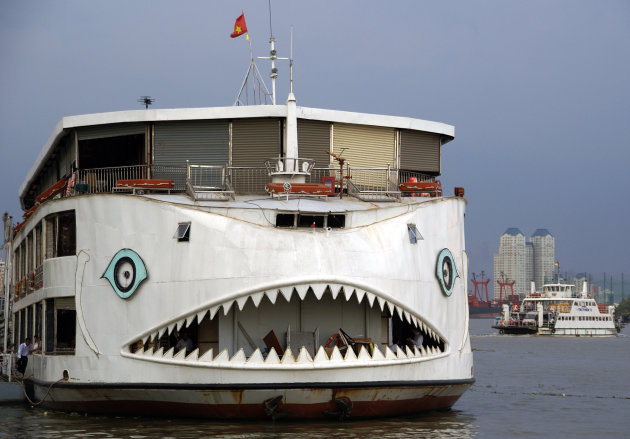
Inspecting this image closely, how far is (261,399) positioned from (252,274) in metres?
2.12

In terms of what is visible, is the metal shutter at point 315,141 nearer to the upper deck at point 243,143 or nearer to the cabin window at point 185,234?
the upper deck at point 243,143

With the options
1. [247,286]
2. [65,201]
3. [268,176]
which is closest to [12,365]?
[65,201]

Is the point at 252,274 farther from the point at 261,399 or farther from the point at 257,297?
the point at 261,399

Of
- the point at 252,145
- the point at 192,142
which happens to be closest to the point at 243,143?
the point at 252,145

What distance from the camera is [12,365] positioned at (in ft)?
83.7

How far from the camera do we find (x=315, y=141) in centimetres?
2120

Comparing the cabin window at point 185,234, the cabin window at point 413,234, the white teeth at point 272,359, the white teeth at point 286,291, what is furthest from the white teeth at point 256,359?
the cabin window at point 413,234

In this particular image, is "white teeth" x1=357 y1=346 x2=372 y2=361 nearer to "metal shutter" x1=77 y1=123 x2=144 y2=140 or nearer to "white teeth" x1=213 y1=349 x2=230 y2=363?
"white teeth" x1=213 y1=349 x2=230 y2=363

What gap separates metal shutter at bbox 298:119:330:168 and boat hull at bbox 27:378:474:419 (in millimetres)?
5767

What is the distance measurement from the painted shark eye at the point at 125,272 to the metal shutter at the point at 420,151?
7.28 meters

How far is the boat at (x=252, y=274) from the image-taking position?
16.6 m

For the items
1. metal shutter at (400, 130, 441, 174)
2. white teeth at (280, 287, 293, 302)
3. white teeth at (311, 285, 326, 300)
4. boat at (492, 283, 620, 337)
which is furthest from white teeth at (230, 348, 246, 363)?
boat at (492, 283, 620, 337)

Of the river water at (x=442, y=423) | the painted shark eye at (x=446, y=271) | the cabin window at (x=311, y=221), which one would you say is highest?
the cabin window at (x=311, y=221)

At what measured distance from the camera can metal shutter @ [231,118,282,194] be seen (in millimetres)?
20891
